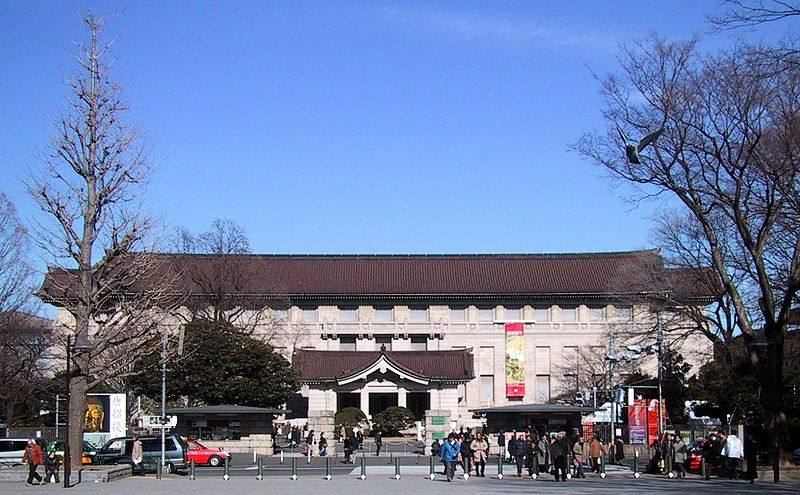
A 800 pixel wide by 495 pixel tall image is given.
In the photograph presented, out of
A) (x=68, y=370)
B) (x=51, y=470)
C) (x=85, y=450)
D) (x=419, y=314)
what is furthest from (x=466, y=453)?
(x=419, y=314)

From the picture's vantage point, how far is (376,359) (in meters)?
70.6

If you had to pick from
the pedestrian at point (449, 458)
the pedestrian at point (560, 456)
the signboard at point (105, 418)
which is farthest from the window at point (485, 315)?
the pedestrian at point (449, 458)

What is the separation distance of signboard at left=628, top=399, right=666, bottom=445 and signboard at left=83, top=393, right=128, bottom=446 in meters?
22.0

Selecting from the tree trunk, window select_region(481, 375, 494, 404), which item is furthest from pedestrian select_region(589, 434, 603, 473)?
window select_region(481, 375, 494, 404)

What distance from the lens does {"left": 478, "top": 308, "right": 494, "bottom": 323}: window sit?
9050 centimetres

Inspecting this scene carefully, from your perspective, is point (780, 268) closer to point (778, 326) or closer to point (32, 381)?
point (778, 326)

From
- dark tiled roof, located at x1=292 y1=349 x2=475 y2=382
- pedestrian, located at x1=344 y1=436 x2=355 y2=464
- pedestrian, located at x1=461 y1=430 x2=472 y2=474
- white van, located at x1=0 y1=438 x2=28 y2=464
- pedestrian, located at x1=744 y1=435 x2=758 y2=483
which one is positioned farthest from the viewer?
dark tiled roof, located at x1=292 y1=349 x2=475 y2=382

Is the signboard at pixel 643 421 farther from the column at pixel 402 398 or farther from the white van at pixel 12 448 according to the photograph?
the column at pixel 402 398

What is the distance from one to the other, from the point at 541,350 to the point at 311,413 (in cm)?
2920

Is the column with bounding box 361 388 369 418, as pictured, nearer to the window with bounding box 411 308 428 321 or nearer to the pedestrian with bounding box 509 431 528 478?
the window with bounding box 411 308 428 321

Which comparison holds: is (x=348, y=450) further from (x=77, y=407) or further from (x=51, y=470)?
(x=51, y=470)

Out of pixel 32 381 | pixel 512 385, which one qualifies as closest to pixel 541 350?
pixel 512 385

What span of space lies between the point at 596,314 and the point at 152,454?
57530 millimetres

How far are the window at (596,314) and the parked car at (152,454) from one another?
182 feet
